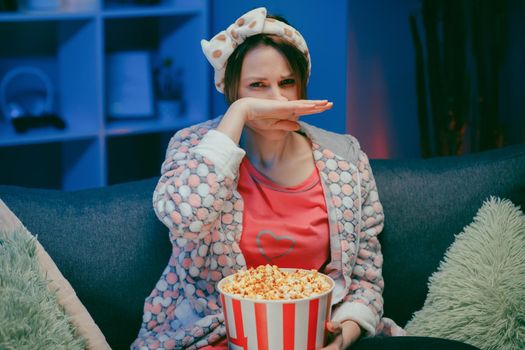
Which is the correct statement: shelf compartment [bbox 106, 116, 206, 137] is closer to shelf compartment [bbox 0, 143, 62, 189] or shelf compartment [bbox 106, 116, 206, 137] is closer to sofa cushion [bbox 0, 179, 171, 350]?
shelf compartment [bbox 0, 143, 62, 189]

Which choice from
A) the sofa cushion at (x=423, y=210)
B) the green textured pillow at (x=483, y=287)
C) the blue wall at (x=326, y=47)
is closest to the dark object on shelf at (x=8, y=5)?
the blue wall at (x=326, y=47)

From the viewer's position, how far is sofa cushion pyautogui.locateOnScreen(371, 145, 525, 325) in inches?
75.0

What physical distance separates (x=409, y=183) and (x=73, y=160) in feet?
5.78

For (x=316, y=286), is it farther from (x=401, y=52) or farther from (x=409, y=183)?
(x=401, y=52)

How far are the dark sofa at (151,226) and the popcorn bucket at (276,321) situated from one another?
482 mm

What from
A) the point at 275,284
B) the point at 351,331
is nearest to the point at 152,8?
the point at 351,331

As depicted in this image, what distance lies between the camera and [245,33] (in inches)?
66.7

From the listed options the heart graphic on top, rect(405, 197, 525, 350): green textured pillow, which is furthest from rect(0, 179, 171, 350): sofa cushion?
rect(405, 197, 525, 350): green textured pillow

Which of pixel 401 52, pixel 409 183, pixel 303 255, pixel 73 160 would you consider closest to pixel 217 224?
pixel 303 255

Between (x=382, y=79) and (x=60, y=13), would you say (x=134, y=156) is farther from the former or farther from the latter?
(x=382, y=79)

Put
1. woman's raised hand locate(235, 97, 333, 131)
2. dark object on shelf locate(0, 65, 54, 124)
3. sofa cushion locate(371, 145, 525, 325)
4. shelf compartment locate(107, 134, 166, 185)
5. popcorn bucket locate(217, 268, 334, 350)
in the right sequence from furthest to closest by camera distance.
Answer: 1. shelf compartment locate(107, 134, 166, 185)
2. dark object on shelf locate(0, 65, 54, 124)
3. sofa cushion locate(371, 145, 525, 325)
4. woman's raised hand locate(235, 97, 333, 131)
5. popcorn bucket locate(217, 268, 334, 350)

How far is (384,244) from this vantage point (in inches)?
75.2

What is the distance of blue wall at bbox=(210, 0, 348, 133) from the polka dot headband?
0.90 metres

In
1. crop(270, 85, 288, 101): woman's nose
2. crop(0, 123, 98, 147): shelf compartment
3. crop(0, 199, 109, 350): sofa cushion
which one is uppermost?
crop(270, 85, 288, 101): woman's nose
